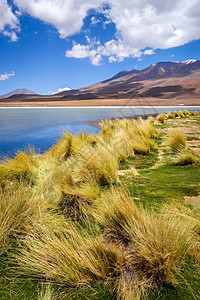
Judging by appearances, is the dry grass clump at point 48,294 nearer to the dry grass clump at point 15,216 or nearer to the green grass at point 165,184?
the dry grass clump at point 15,216

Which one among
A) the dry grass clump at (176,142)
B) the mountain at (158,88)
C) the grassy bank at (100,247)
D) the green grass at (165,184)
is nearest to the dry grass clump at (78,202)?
the grassy bank at (100,247)

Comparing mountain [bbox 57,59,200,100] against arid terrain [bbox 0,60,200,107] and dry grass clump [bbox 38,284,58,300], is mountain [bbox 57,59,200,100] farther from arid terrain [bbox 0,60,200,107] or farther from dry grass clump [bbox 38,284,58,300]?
dry grass clump [bbox 38,284,58,300]

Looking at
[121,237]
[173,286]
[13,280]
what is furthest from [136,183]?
[13,280]

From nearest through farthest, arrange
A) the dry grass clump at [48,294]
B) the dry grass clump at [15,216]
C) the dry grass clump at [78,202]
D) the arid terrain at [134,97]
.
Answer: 1. the dry grass clump at [48,294]
2. the dry grass clump at [15,216]
3. the dry grass clump at [78,202]
4. the arid terrain at [134,97]

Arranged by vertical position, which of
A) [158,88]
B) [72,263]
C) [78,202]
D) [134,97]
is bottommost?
[78,202]

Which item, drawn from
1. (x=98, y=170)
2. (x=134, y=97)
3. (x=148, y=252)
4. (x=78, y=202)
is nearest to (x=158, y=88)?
(x=134, y=97)

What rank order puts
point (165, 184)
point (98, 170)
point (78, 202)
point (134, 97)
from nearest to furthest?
1. point (78, 202)
2. point (165, 184)
3. point (98, 170)
4. point (134, 97)

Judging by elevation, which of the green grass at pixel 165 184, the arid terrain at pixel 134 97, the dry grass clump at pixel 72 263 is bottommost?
the green grass at pixel 165 184

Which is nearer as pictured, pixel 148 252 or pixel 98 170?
pixel 148 252

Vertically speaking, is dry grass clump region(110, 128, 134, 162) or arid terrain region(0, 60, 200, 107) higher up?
arid terrain region(0, 60, 200, 107)

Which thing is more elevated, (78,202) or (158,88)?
(158,88)

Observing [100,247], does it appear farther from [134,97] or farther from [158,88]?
[158,88]

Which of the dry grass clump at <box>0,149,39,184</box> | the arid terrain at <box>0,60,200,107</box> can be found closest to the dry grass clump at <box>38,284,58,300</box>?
the dry grass clump at <box>0,149,39,184</box>

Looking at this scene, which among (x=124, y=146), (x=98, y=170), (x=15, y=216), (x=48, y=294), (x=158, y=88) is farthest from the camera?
→ (x=158, y=88)
